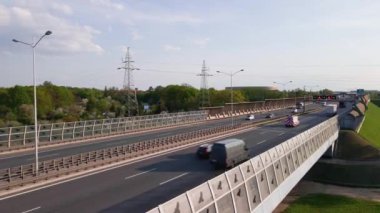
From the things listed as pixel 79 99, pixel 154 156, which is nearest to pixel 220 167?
pixel 154 156

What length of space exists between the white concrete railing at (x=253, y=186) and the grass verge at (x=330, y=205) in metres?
5.65

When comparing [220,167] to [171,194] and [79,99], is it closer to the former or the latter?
[171,194]

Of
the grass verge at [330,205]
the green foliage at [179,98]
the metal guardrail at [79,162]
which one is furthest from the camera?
the green foliage at [179,98]

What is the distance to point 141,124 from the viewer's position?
2520 inches

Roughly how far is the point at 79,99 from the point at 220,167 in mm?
128211

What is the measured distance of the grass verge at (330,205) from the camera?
40.5m

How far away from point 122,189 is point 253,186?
8.87 metres

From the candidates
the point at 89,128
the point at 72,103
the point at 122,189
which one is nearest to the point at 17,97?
the point at 72,103

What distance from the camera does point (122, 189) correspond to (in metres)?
25.5

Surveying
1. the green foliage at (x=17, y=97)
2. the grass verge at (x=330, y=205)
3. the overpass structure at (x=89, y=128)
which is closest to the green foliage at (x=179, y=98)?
the overpass structure at (x=89, y=128)

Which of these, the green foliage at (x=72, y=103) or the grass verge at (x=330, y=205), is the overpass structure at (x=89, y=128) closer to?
the grass verge at (x=330, y=205)

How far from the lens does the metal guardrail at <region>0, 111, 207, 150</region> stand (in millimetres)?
40713

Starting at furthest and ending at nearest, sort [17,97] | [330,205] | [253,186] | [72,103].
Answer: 1. [72,103]
2. [17,97]
3. [330,205]
4. [253,186]

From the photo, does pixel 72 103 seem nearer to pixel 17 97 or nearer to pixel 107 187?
pixel 17 97
